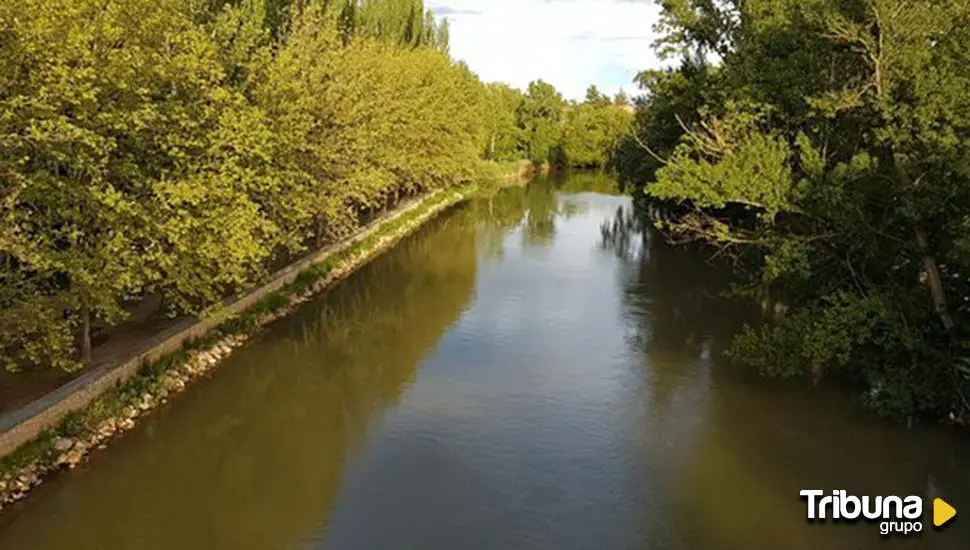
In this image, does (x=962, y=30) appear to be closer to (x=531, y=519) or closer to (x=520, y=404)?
(x=520, y=404)

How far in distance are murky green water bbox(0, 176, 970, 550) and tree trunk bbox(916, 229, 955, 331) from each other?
2746 millimetres

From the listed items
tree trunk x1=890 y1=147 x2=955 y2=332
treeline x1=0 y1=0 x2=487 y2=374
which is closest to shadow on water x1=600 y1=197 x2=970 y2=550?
tree trunk x1=890 y1=147 x2=955 y2=332

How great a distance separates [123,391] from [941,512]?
16.4 meters

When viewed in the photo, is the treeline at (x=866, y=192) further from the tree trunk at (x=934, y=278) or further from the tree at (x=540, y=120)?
the tree at (x=540, y=120)

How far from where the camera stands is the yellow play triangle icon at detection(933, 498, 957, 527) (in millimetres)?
14945

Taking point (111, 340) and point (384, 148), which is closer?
point (111, 340)

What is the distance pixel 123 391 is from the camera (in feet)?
60.1

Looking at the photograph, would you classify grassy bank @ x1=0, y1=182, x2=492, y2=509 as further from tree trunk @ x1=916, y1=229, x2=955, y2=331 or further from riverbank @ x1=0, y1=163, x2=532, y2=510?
tree trunk @ x1=916, y1=229, x2=955, y2=331

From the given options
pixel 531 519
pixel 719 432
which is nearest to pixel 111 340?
pixel 531 519

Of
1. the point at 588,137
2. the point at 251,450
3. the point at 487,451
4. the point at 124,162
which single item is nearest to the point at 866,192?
the point at 487,451

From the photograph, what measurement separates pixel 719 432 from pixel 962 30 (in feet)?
34.1

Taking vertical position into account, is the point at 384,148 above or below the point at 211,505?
above

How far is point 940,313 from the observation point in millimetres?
18703

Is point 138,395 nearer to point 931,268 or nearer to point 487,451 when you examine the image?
point 487,451
